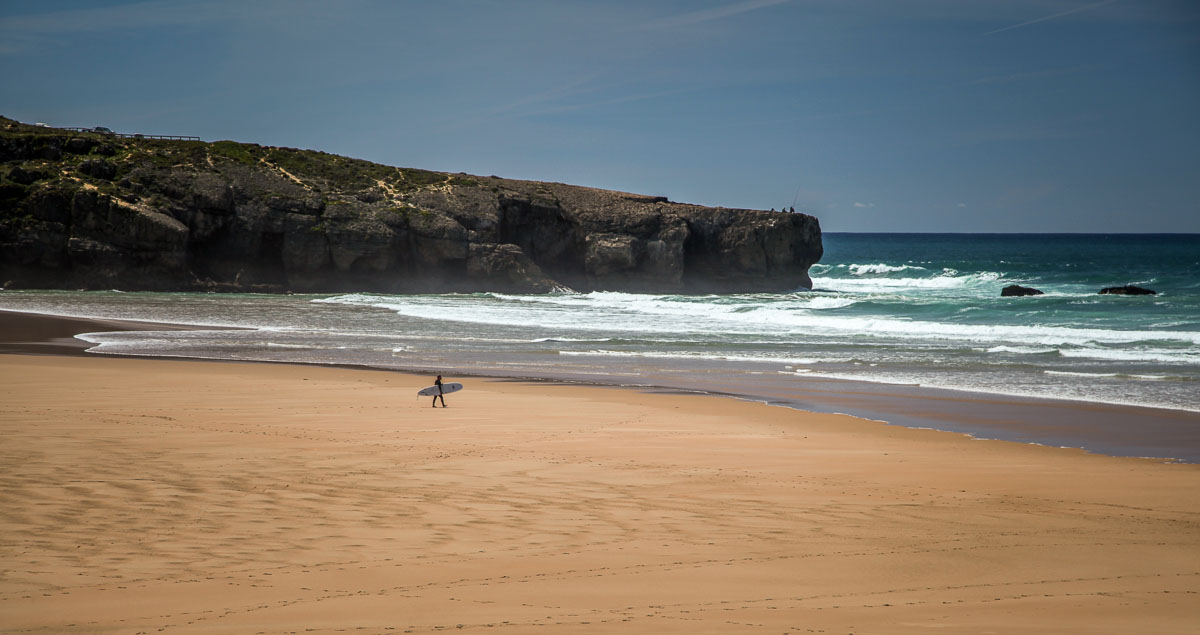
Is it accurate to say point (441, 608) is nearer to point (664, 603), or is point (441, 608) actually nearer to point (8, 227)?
point (664, 603)

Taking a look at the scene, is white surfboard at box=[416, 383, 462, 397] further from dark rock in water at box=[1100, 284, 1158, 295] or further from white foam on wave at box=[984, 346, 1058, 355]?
dark rock in water at box=[1100, 284, 1158, 295]

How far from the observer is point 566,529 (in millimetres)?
6344

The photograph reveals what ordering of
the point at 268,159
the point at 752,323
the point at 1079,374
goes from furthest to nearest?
the point at 268,159 → the point at 752,323 → the point at 1079,374

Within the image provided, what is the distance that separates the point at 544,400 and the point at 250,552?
8626 mm

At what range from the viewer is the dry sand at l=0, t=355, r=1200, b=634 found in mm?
4695

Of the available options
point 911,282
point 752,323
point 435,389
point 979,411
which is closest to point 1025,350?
point 979,411

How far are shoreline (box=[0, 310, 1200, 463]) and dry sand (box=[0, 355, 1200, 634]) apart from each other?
42.5 inches

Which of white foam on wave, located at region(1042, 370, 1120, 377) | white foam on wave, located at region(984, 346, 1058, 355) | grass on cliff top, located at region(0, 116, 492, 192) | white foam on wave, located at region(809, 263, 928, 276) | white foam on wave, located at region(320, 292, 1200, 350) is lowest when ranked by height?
white foam on wave, located at region(1042, 370, 1120, 377)

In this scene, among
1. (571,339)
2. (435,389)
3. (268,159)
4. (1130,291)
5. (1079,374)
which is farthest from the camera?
(268,159)

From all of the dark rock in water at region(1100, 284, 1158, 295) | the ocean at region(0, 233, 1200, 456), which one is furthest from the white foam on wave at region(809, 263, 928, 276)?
the ocean at region(0, 233, 1200, 456)

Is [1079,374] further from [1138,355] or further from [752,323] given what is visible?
[752,323]

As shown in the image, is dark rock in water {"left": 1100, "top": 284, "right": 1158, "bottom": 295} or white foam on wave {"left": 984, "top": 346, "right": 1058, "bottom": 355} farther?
dark rock in water {"left": 1100, "top": 284, "right": 1158, "bottom": 295}

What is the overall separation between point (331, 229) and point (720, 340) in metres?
35.8

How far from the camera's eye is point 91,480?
7.23 m
